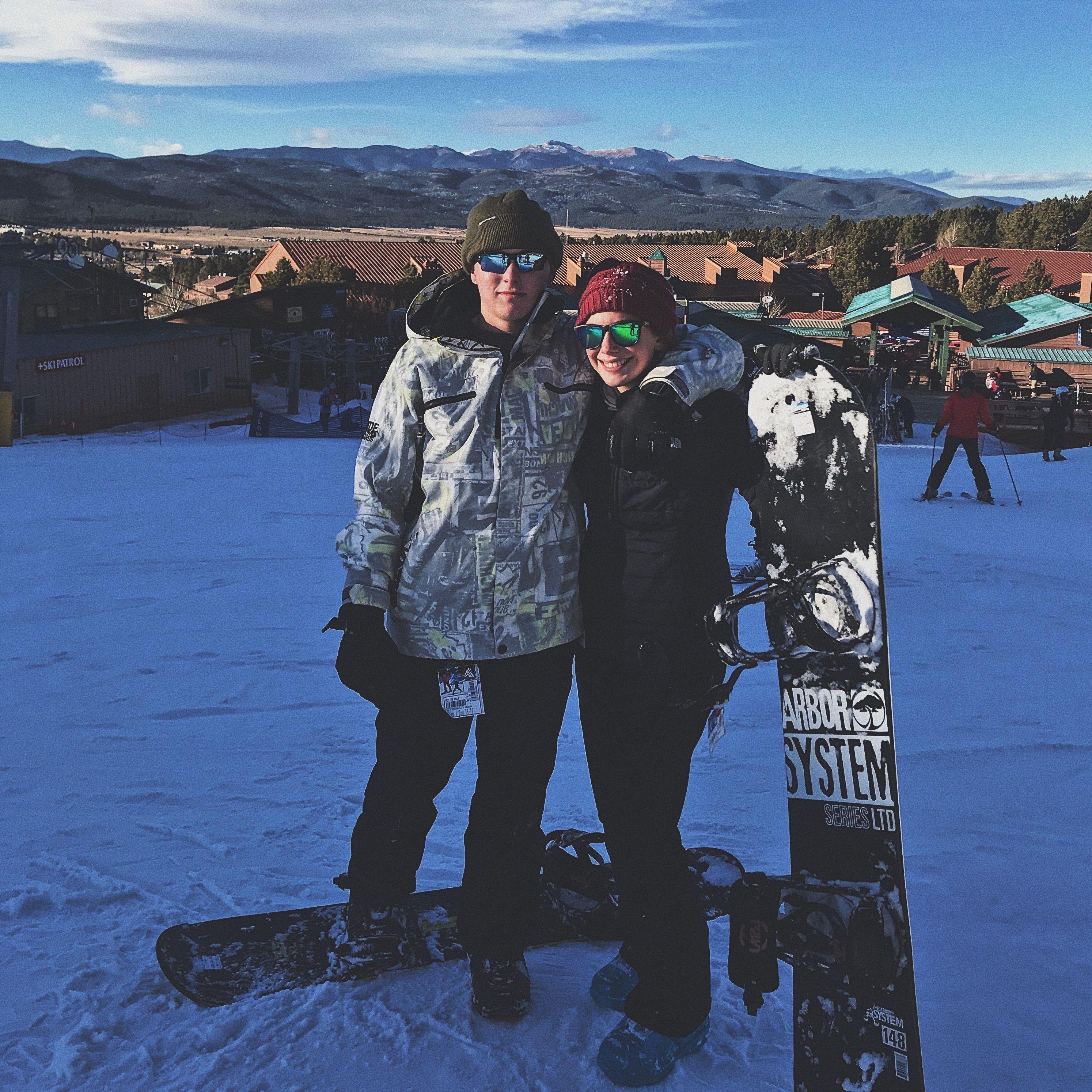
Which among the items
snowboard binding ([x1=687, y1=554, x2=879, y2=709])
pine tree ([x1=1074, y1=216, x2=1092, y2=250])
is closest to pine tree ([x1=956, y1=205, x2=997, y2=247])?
pine tree ([x1=1074, y1=216, x2=1092, y2=250])

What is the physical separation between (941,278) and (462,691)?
163ft

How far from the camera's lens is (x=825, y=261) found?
71.1m

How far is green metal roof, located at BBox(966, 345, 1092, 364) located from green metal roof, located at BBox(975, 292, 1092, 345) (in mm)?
353

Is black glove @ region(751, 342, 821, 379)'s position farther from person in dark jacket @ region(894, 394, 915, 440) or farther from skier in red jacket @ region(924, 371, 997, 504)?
person in dark jacket @ region(894, 394, 915, 440)

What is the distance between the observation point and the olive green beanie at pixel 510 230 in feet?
7.14

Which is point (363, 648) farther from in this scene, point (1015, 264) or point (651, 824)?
point (1015, 264)

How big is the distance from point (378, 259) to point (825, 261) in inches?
1257

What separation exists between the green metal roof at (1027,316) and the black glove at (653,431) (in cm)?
2695

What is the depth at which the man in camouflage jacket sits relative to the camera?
2180mm

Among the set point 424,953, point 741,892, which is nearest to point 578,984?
point 424,953

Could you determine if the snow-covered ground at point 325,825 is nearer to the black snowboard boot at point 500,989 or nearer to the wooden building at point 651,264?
the black snowboard boot at point 500,989

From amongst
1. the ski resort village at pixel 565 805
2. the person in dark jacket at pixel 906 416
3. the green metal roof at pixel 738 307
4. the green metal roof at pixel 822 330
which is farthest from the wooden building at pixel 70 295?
the ski resort village at pixel 565 805

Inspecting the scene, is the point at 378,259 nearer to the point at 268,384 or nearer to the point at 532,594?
the point at 268,384

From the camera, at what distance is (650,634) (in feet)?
6.84
